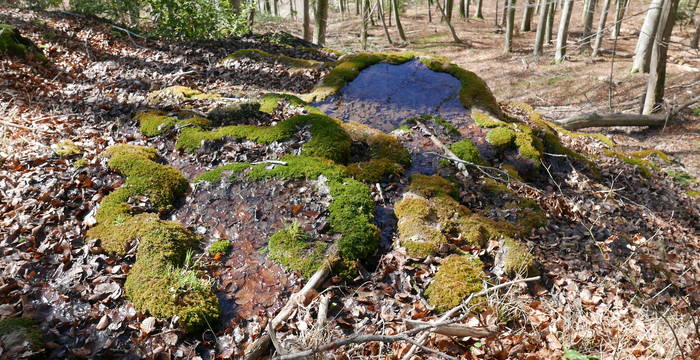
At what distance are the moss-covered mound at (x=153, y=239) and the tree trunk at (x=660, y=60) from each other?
11.8 meters

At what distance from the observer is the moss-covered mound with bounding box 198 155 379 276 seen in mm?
3926

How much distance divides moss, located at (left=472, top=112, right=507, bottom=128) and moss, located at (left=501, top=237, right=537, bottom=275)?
3.42m

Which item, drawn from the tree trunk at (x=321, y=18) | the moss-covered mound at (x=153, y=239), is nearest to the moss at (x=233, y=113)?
the moss-covered mound at (x=153, y=239)

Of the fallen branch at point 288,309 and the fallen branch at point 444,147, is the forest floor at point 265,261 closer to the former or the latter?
the fallen branch at point 288,309

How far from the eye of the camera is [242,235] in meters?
4.23

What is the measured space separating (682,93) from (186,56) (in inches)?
613

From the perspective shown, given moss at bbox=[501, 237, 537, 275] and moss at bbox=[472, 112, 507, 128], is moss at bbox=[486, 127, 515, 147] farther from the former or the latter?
moss at bbox=[501, 237, 537, 275]

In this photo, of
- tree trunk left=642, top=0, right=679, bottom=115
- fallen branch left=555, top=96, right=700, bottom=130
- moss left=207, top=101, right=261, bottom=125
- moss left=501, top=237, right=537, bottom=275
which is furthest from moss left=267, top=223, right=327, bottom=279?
tree trunk left=642, top=0, right=679, bottom=115

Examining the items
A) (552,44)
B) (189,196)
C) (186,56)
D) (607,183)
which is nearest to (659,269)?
(607,183)

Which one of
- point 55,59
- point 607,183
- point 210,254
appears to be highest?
point 55,59

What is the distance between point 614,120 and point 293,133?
9.84 m

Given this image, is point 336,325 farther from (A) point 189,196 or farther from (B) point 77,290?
(A) point 189,196

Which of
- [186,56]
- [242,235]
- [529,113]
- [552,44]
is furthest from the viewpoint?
[552,44]

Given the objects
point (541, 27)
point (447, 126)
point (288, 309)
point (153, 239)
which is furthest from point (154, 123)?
point (541, 27)
